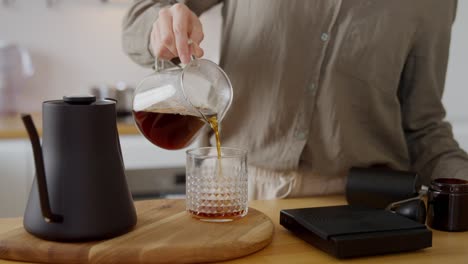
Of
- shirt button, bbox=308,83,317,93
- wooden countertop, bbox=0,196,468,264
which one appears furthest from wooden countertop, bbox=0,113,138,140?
wooden countertop, bbox=0,196,468,264

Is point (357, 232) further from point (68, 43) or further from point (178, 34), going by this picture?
point (68, 43)

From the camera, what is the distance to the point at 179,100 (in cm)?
105

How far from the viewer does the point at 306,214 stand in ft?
3.34

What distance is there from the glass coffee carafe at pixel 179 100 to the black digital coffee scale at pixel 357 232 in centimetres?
22

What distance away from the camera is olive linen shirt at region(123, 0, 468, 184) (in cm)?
129

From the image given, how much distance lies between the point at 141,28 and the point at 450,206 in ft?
2.14

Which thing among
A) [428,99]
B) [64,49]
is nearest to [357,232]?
[428,99]

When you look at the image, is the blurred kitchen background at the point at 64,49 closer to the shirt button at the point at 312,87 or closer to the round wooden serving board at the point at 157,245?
the shirt button at the point at 312,87

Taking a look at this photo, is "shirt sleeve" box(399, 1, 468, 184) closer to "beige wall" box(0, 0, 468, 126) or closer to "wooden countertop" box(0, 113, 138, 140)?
"wooden countertop" box(0, 113, 138, 140)

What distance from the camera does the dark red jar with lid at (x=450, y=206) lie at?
1.07 metres

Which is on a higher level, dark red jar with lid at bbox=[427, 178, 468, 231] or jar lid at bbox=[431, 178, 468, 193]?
jar lid at bbox=[431, 178, 468, 193]

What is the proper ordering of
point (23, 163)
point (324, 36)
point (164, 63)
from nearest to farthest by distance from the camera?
point (164, 63) < point (324, 36) < point (23, 163)

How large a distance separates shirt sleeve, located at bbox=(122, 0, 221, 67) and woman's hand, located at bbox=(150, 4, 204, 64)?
0.52 ft

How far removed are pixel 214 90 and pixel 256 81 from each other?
0.25 m
